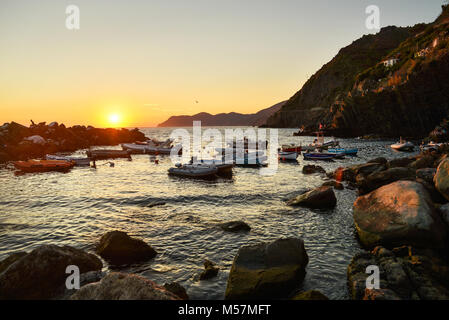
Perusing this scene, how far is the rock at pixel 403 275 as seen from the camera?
8.32m

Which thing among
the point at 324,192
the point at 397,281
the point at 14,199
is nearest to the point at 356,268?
the point at 397,281

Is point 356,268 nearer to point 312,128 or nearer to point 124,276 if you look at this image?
point 124,276

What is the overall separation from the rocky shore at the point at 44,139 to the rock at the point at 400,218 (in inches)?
2816

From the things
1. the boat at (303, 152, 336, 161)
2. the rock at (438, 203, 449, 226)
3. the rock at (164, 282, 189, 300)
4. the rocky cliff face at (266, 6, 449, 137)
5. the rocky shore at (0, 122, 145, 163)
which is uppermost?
the rocky cliff face at (266, 6, 449, 137)

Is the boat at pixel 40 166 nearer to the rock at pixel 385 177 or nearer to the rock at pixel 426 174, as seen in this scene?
the rock at pixel 385 177

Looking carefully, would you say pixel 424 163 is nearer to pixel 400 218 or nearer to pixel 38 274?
pixel 400 218

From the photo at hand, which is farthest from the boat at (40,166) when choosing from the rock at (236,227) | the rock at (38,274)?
the rock at (38,274)

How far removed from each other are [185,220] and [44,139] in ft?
266

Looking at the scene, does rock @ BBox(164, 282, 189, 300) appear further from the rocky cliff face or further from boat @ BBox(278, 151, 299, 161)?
the rocky cliff face

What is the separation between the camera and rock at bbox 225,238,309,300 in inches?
373

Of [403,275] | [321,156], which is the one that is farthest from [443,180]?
[321,156]

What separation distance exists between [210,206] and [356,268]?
48.0ft

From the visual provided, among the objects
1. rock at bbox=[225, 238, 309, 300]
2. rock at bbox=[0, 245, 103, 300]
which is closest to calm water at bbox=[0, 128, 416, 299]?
rock at bbox=[225, 238, 309, 300]

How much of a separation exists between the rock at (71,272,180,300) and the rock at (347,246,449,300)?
21.5 feet
